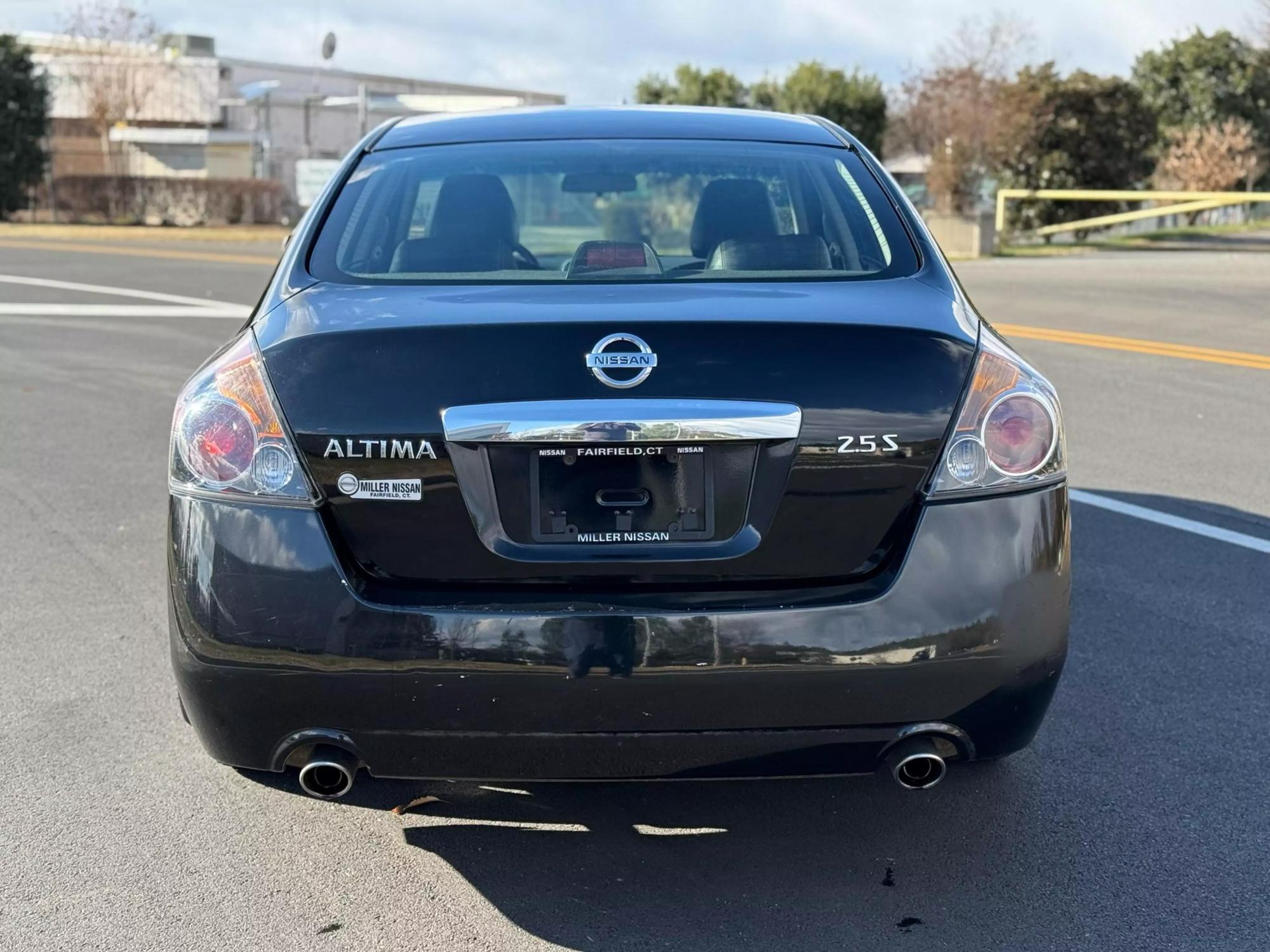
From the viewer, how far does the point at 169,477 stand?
9.24 feet

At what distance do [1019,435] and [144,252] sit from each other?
2252cm

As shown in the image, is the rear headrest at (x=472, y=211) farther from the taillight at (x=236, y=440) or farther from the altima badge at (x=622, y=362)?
the altima badge at (x=622, y=362)

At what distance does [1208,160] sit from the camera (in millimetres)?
31719

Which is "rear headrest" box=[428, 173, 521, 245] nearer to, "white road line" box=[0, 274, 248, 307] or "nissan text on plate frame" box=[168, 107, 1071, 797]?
"nissan text on plate frame" box=[168, 107, 1071, 797]

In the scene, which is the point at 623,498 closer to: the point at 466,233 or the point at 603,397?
the point at 603,397

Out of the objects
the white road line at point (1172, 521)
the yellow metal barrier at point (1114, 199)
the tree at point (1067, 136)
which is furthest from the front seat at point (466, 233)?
the tree at point (1067, 136)

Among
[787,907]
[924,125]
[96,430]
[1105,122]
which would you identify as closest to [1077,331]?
[96,430]

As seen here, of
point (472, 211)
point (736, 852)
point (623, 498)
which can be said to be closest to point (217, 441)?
point (623, 498)

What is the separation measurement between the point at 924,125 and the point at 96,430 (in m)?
32.4

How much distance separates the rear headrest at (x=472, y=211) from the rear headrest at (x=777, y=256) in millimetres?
575

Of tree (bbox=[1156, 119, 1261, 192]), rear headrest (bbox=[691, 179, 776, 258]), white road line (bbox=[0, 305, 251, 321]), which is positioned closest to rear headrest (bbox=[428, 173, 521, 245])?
rear headrest (bbox=[691, 179, 776, 258])

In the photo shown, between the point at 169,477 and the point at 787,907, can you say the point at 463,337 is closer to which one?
the point at 169,477

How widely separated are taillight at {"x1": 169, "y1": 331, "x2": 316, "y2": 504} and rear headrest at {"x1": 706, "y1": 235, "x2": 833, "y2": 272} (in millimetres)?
1141

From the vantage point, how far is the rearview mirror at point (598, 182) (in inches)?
146
